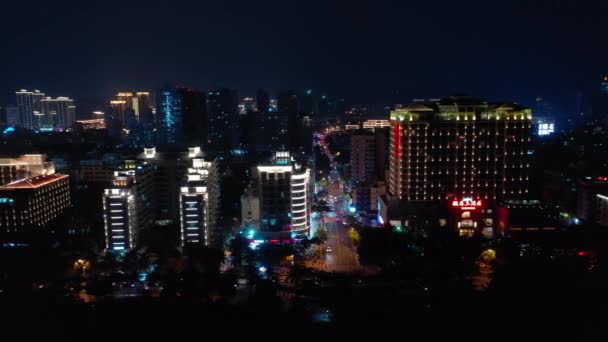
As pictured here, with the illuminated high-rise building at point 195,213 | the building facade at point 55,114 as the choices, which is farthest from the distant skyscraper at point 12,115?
the illuminated high-rise building at point 195,213

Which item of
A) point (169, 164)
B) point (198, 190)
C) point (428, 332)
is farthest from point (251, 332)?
point (169, 164)

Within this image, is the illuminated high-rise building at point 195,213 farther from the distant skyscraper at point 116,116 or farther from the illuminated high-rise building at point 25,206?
the distant skyscraper at point 116,116

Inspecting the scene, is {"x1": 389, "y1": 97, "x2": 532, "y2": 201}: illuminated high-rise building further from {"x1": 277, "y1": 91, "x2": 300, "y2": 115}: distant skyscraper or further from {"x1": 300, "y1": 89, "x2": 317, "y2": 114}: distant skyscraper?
{"x1": 300, "y1": 89, "x2": 317, "y2": 114}: distant skyscraper

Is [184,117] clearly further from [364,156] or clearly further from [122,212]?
[122,212]

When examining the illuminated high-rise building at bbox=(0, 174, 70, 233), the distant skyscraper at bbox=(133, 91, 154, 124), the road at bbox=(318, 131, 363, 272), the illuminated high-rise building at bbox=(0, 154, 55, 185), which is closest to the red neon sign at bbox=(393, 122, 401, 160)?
the road at bbox=(318, 131, 363, 272)

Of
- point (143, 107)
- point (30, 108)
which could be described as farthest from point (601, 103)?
point (30, 108)

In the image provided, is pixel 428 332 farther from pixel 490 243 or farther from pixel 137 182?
pixel 137 182

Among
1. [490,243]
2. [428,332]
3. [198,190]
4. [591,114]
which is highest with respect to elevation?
[591,114]
